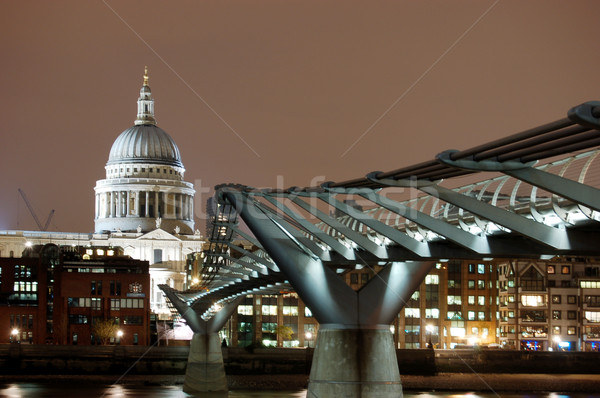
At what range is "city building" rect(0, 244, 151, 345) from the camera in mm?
101812

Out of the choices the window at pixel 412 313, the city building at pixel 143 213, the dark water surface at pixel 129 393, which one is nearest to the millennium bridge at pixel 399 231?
the dark water surface at pixel 129 393

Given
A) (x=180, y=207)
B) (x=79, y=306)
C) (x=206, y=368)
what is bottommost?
(x=206, y=368)

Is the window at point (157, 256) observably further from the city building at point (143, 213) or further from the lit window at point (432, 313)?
the lit window at point (432, 313)

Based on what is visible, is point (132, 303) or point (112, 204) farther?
point (112, 204)

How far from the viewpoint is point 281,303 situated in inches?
3959

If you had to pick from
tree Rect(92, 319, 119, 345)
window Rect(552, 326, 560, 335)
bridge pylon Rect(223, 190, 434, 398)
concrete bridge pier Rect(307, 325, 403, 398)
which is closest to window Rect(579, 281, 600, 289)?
window Rect(552, 326, 560, 335)

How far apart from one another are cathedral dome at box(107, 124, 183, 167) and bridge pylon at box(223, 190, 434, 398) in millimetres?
162610

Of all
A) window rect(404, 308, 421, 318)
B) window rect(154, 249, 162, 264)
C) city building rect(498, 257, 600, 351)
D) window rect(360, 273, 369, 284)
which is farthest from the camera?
window rect(154, 249, 162, 264)

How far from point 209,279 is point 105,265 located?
160 feet

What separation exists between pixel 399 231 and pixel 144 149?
557 feet

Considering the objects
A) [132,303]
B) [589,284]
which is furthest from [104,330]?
[589,284]

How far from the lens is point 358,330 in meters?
30.8

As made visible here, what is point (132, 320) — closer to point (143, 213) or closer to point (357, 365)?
point (357, 365)

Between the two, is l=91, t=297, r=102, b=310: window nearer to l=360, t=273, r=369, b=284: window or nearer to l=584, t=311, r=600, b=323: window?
l=360, t=273, r=369, b=284: window
